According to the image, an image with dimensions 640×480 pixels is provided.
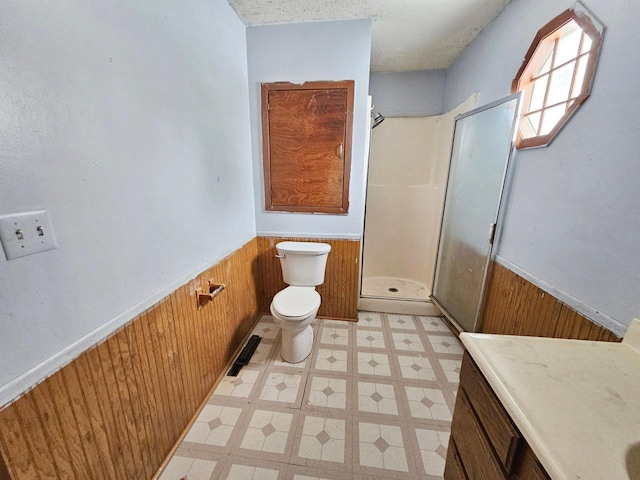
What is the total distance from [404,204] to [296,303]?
188cm

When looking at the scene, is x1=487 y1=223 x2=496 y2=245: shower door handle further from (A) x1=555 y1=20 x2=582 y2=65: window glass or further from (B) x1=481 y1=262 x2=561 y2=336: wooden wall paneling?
(A) x1=555 y1=20 x2=582 y2=65: window glass

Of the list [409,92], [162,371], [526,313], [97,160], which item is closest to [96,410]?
[162,371]

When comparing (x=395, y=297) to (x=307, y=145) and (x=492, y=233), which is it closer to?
(x=492, y=233)

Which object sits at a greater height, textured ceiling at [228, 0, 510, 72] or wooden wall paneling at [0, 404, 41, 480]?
textured ceiling at [228, 0, 510, 72]

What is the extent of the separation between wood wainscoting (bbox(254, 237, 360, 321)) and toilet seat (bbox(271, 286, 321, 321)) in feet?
1.15

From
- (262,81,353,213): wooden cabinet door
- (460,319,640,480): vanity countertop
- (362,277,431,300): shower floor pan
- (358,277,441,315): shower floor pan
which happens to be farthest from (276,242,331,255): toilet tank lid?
(460,319,640,480): vanity countertop

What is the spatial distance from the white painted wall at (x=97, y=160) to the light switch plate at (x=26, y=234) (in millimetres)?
21

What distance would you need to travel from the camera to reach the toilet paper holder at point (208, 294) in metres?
1.39

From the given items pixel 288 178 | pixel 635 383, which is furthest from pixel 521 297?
pixel 288 178

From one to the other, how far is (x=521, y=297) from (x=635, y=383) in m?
0.78

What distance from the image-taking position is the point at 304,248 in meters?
2.04

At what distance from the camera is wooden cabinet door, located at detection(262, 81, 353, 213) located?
1.95 metres

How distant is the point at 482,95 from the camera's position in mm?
1910

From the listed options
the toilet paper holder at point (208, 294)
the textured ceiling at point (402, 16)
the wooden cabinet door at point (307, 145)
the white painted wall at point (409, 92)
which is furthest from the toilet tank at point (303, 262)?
the white painted wall at point (409, 92)
